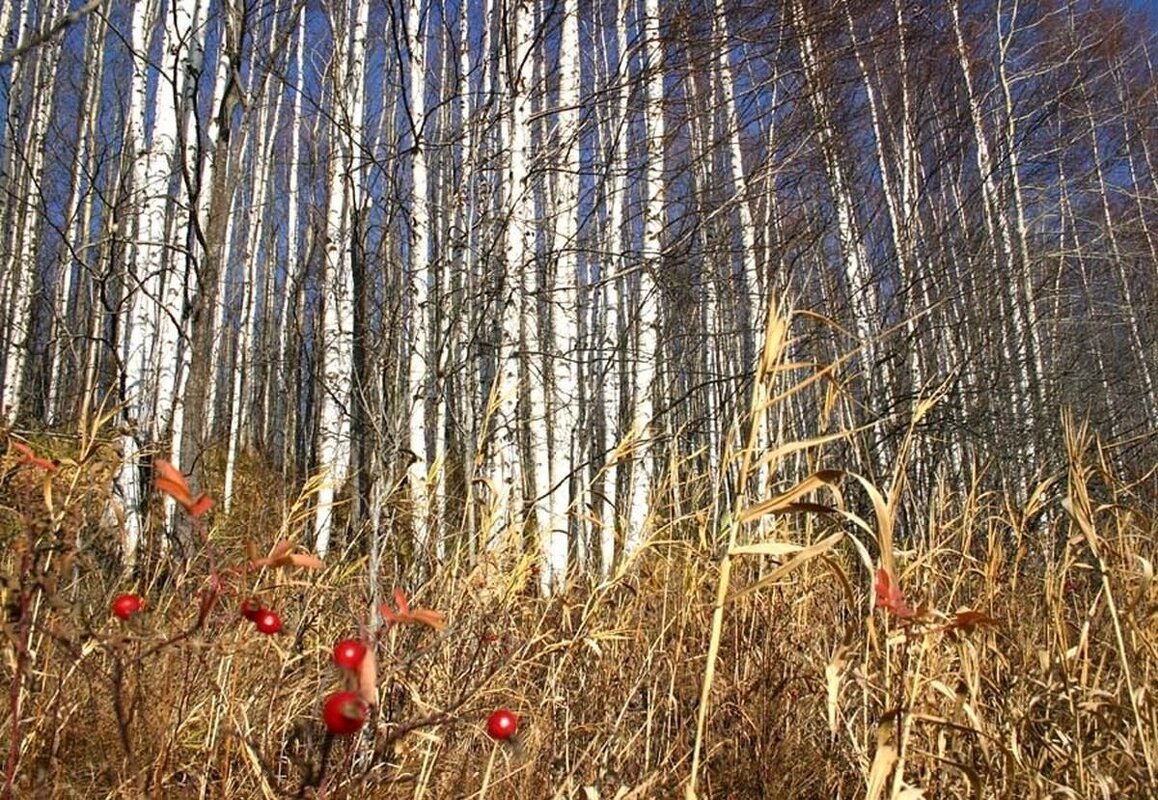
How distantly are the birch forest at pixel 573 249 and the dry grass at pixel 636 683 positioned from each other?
0.81 feet

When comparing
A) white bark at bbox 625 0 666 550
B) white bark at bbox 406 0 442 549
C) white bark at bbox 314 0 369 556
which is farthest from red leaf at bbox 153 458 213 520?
white bark at bbox 314 0 369 556

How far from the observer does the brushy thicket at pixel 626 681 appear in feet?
3.72

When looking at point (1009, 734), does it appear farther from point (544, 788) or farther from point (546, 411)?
point (546, 411)

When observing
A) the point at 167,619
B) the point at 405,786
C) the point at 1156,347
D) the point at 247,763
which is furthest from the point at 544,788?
the point at 1156,347

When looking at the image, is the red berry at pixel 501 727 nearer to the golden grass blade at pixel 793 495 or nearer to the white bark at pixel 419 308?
the golden grass blade at pixel 793 495

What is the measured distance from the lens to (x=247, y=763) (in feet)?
4.73

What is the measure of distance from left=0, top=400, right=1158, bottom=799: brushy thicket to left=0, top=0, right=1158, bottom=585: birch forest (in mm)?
246

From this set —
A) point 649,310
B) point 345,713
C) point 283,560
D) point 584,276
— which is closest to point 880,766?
point 345,713

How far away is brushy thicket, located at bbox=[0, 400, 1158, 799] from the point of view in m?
1.13

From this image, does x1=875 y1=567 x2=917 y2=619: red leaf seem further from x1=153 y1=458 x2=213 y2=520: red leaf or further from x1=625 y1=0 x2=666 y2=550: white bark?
x1=625 y1=0 x2=666 y2=550: white bark

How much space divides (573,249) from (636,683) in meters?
1.98

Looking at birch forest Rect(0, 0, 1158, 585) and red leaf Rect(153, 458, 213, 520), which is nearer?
red leaf Rect(153, 458, 213, 520)

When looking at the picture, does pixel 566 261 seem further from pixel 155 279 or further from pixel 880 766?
pixel 880 766

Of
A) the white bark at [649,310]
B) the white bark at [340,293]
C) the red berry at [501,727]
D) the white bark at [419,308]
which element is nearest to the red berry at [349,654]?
the red berry at [501,727]
